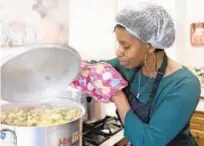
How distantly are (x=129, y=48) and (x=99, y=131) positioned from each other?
567 mm

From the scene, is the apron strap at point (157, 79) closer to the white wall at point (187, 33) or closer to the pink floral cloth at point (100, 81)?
the pink floral cloth at point (100, 81)

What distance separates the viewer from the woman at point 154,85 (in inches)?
33.8

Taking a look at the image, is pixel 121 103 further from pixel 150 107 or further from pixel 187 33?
pixel 187 33

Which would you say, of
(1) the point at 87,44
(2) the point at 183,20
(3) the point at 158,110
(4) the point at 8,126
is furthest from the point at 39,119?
(2) the point at 183,20

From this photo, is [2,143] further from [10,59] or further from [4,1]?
[4,1]

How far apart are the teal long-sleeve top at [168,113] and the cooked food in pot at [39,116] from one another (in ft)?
0.64

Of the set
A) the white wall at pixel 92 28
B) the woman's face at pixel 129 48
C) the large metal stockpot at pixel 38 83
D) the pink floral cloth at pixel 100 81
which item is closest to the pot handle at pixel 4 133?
the large metal stockpot at pixel 38 83

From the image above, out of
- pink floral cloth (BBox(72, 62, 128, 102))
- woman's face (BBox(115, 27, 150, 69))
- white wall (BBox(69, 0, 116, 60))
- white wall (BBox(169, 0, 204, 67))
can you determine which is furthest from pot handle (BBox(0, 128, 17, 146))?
white wall (BBox(169, 0, 204, 67))

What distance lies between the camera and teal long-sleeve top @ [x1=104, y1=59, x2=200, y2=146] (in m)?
0.85

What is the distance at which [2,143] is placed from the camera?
0.78 meters

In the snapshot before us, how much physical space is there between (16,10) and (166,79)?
2.23 ft

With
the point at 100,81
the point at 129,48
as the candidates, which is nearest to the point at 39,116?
the point at 100,81

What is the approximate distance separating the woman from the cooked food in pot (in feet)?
0.56

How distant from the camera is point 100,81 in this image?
0.92 meters
